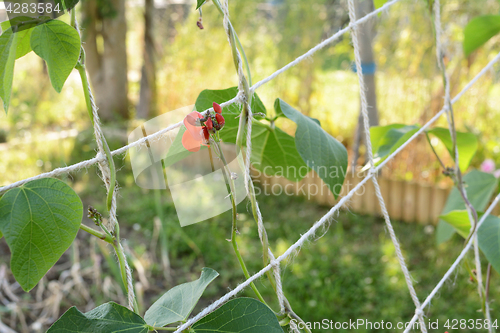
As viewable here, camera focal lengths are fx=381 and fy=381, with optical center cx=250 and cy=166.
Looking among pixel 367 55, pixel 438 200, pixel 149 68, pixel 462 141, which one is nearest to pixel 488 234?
pixel 462 141

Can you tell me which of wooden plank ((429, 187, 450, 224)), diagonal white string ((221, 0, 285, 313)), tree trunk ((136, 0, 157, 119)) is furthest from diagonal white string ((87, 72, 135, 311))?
tree trunk ((136, 0, 157, 119))

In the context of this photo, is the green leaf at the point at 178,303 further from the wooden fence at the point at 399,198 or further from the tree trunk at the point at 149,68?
the tree trunk at the point at 149,68

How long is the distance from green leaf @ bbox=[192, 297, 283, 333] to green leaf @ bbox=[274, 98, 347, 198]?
0.51 ft

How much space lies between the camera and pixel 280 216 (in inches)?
93.6

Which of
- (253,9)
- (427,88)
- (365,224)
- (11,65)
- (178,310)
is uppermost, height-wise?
(253,9)

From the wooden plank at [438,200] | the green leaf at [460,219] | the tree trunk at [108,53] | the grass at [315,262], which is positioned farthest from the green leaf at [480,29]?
the tree trunk at [108,53]

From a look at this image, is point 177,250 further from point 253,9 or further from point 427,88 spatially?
point 253,9

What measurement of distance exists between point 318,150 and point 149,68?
4.05 metres

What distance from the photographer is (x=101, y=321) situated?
320mm

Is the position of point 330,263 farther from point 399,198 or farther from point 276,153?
point 276,153

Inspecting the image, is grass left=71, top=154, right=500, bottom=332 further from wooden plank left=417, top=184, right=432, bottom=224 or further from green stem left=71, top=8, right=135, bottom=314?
green stem left=71, top=8, right=135, bottom=314

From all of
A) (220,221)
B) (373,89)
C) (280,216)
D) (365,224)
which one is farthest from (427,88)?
(220,221)

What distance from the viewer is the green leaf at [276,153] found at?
1.69ft

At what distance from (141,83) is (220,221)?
2.51 meters
